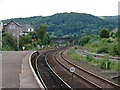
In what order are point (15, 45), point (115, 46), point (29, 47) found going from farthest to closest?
point (29, 47)
point (15, 45)
point (115, 46)

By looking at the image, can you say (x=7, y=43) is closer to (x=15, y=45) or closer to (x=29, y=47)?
(x=15, y=45)

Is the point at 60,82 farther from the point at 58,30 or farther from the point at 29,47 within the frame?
the point at 58,30

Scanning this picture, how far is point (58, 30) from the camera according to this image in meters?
199

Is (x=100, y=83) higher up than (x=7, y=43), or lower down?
lower down

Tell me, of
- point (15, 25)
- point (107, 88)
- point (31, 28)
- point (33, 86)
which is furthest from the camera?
point (31, 28)

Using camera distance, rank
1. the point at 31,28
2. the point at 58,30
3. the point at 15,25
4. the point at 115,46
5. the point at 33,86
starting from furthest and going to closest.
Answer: the point at 58,30
the point at 31,28
the point at 15,25
the point at 115,46
the point at 33,86

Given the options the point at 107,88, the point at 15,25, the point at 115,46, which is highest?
the point at 15,25

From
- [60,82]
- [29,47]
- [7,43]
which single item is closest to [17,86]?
[60,82]

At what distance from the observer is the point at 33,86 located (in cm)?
984

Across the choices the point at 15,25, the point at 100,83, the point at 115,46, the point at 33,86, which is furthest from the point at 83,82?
the point at 15,25

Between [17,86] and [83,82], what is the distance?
17.6 ft

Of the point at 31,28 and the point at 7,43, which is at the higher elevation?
the point at 31,28

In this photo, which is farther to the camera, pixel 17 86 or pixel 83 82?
pixel 83 82

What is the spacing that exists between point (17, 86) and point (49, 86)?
8.57 ft
